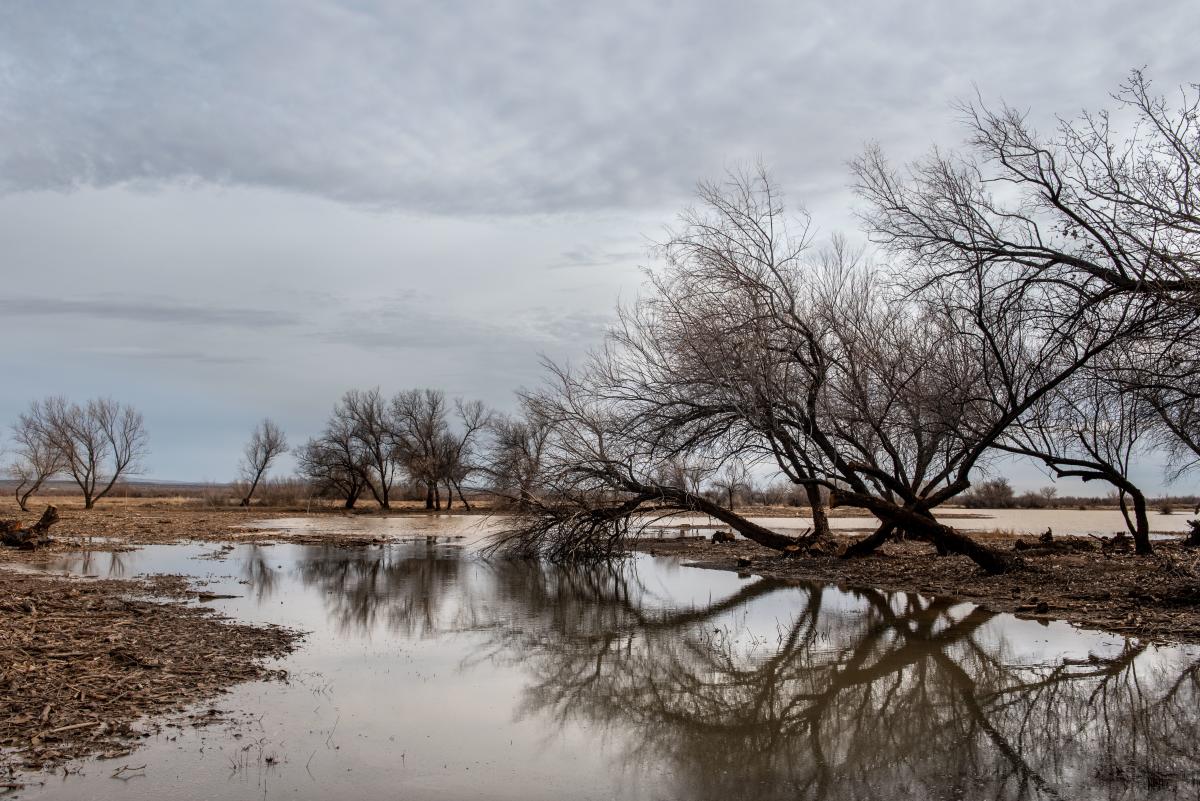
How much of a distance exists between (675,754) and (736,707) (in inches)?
61.4

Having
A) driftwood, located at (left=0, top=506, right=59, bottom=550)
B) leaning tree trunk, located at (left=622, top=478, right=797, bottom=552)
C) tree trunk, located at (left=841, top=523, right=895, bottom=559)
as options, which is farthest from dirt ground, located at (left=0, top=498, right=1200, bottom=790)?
driftwood, located at (left=0, top=506, right=59, bottom=550)

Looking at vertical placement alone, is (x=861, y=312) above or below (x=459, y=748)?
above

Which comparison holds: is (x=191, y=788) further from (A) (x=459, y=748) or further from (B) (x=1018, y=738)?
(B) (x=1018, y=738)

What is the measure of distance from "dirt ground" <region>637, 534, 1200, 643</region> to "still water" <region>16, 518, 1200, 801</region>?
0.68 m

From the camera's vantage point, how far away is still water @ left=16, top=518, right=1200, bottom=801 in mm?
5633

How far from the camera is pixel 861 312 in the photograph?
1923 cm

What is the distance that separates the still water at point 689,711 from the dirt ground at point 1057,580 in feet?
2.23

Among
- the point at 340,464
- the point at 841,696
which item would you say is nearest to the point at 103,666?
the point at 841,696

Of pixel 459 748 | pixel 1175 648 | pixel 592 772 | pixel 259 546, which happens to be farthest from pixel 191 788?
pixel 259 546

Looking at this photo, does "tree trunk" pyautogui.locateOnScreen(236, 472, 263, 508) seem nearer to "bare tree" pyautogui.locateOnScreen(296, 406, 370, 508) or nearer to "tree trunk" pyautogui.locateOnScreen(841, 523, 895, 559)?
"bare tree" pyautogui.locateOnScreen(296, 406, 370, 508)

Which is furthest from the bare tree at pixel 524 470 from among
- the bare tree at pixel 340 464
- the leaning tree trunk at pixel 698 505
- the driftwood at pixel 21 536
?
the bare tree at pixel 340 464

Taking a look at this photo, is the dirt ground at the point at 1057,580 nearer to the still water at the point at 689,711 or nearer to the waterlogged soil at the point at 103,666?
the still water at the point at 689,711

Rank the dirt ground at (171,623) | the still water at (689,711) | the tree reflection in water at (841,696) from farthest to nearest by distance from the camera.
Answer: the dirt ground at (171,623), the tree reflection in water at (841,696), the still water at (689,711)

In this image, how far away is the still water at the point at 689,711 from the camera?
18.5ft
